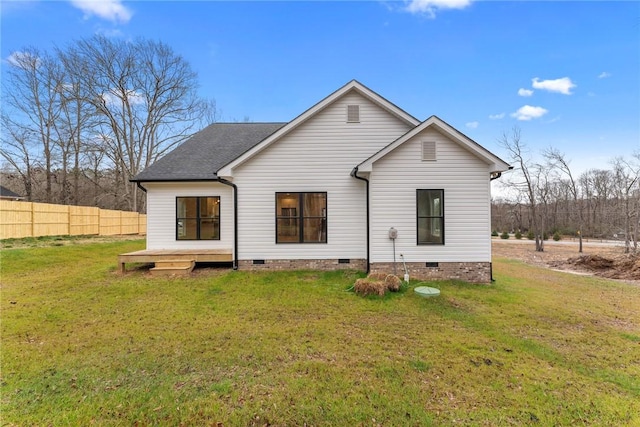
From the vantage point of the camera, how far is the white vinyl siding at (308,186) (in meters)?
8.68

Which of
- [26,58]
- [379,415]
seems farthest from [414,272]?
[26,58]

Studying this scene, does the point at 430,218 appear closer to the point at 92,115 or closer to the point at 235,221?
the point at 235,221

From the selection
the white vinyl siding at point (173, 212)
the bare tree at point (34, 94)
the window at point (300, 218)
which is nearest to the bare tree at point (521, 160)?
the window at point (300, 218)

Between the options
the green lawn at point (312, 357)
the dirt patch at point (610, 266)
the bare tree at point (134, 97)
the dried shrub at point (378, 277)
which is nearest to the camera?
the green lawn at point (312, 357)

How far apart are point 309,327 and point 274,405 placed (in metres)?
2.06

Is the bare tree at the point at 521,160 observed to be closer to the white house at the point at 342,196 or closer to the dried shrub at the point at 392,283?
the white house at the point at 342,196

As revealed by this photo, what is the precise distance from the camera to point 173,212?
970 centimetres

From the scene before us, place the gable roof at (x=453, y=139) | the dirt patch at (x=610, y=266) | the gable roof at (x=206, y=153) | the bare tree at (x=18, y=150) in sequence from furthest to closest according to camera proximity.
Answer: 1. the bare tree at (x=18, y=150)
2. the dirt patch at (x=610, y=266)
3. the gable roof at (x=206, y=153)
4. the gable roof at (x=453, y=139)

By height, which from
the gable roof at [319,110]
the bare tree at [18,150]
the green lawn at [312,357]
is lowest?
the green lawn at [312,357]

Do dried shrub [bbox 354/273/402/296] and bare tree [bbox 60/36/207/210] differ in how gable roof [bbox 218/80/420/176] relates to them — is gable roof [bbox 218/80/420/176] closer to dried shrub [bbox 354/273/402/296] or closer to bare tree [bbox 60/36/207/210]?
dried shrub [bbox 354/273/402/296]

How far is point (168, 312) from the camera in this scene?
552 cm

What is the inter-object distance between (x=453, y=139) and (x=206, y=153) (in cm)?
875

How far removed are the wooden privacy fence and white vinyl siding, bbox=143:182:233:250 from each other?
939cm

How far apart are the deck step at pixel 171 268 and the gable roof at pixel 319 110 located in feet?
9.87
